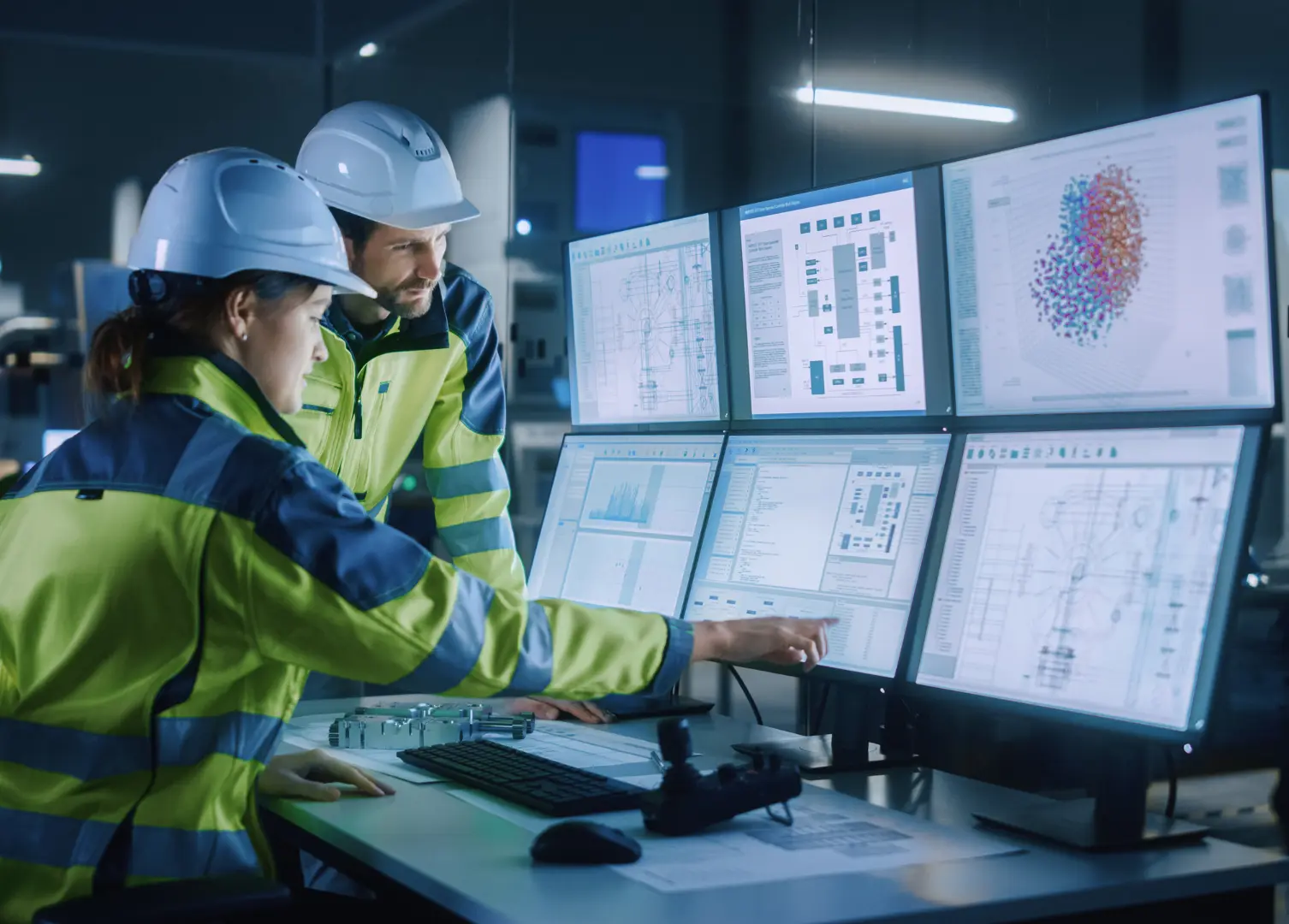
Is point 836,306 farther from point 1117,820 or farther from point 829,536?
point 1117,820

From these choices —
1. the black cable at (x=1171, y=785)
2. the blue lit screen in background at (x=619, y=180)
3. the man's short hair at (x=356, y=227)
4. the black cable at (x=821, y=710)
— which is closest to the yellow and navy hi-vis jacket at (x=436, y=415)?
the man's short hair at (x=356, y=227)

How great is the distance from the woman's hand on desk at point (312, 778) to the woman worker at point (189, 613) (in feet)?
0.41

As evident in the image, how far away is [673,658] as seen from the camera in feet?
5.00

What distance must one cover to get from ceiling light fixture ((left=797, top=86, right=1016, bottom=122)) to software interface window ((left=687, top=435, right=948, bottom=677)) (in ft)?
2.86

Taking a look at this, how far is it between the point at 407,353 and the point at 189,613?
1146 mm

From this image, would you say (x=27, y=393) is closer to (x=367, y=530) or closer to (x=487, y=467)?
(x=487, y=467)

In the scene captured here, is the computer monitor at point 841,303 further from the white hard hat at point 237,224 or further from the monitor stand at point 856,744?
the white hard hat at point 237,224

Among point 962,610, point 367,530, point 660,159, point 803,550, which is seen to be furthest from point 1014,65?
point 660,159

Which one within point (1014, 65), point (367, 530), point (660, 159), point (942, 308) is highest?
point (660, 159)

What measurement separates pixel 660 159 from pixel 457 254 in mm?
812

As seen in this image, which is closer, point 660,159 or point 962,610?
point 962,610

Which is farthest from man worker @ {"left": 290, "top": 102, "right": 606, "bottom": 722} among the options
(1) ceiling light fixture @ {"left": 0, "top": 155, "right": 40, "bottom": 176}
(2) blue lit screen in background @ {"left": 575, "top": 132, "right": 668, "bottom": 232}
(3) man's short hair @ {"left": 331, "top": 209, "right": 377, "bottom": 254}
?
(1) ceiling light fixture @ {"left": 0, "top": 155, "right": 40, "bottom": 176}

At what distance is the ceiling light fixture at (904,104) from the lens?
252 cm

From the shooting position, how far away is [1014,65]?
95.7 inches
